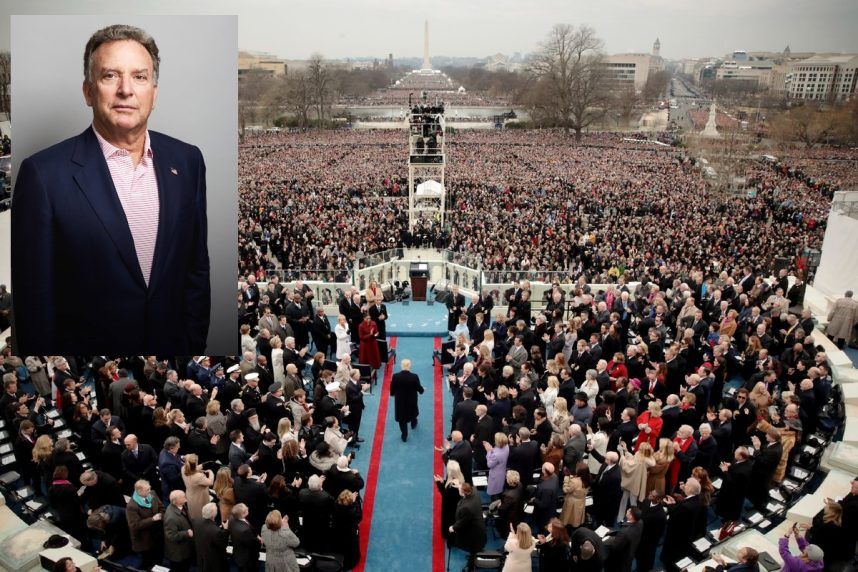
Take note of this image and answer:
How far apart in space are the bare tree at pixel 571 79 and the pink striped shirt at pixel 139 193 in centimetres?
6448

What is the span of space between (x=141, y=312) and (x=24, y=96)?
99.9 inches

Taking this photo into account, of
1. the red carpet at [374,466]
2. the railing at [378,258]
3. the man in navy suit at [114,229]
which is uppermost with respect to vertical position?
the man in navy suit at [114,229]

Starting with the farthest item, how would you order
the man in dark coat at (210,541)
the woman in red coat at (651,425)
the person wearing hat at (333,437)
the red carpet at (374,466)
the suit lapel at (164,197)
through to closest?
the woman in red coat at (651,425) < the red carpet at (374,466) < the person wearing hat at (333,437) < the suit lapel at (164,197) < the man in dark coat at (210,541)

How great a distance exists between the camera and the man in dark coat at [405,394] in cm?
858

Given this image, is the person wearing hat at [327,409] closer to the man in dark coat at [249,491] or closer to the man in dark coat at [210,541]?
the man in dark coat at [249,491]

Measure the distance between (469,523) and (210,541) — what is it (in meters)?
2.50

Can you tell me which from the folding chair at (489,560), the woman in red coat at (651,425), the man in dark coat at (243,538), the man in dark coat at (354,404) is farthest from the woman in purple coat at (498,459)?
the man in dark coat at (243,538)

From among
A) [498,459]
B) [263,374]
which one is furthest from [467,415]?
[263,374]

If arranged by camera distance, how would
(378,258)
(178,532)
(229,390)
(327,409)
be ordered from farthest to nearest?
(378,258), (229,390), (327,409), (178,532)

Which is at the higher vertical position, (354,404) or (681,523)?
(681,523)

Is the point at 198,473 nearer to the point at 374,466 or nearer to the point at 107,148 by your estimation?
the point at 374,466

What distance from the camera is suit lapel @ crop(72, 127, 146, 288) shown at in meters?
6.15

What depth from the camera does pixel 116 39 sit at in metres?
6.11

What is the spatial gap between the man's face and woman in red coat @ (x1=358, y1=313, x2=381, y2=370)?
17.6ft
